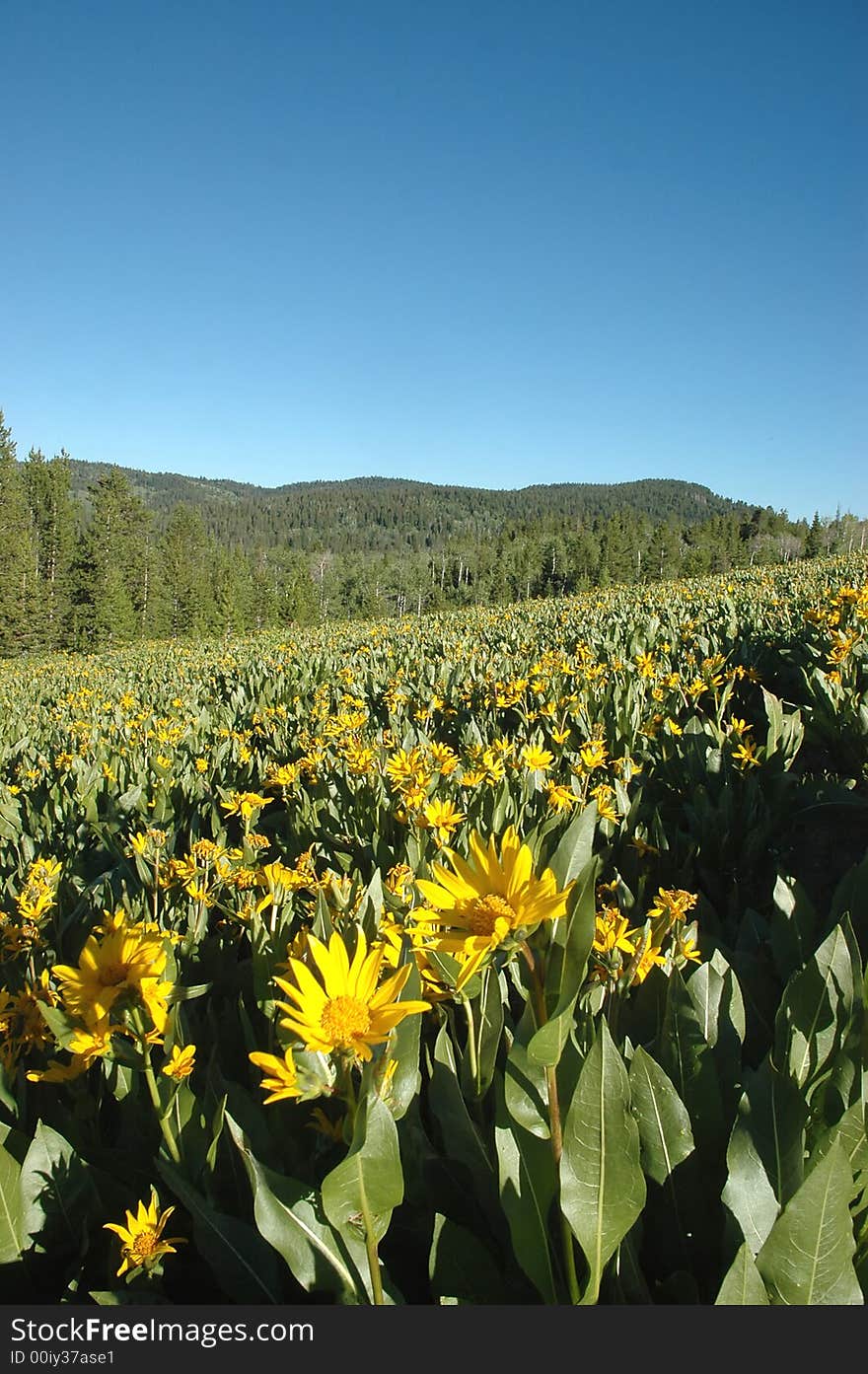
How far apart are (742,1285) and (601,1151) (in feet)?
0.65

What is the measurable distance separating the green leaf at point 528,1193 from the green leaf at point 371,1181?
0.18 metres

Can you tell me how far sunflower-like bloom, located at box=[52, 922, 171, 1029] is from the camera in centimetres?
107

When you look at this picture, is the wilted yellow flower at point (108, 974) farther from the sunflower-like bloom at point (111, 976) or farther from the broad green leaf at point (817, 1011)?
the broad green leaf at point (817, 1011)

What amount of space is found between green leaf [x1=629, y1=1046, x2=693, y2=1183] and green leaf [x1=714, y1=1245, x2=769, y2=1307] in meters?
0.21

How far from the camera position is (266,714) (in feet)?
18.5

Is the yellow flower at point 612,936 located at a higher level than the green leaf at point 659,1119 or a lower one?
higher

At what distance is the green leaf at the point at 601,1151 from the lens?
893 mm

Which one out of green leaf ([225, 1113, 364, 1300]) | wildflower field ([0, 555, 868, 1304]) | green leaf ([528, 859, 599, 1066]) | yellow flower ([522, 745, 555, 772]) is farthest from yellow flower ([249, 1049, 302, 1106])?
yellow flower ([522, 745, 555, 772])

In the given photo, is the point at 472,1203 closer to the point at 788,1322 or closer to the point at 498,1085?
the point at 498,1085

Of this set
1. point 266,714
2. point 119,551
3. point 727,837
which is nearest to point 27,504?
point 119,551

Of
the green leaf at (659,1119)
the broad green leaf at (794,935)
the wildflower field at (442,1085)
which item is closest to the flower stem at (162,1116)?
the wildflower field at (442,1085)

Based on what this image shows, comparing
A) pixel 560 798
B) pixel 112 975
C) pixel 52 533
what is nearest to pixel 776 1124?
pixel 112 975

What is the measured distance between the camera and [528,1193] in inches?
38.4

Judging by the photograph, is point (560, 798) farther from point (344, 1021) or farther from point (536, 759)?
point (344, 1021)
